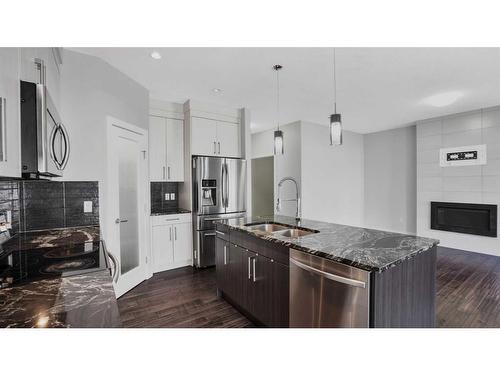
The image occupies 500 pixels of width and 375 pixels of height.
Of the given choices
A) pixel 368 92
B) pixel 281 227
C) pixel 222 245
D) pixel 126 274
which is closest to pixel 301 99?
pixel 368 92

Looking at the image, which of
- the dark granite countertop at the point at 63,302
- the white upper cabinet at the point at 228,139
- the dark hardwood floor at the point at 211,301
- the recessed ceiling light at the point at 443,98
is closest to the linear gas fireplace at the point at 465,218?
the dark hardwood floor at the point at 211,301

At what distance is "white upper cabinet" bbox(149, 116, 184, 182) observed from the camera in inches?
142

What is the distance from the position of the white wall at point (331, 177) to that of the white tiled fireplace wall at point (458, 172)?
1.37m

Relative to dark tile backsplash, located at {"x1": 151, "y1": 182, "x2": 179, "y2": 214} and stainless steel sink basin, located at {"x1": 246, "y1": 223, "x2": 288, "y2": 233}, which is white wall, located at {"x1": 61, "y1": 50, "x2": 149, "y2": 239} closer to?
dark tile backsplash, located at {"x1": 151, "y1": 182, "x2": 179, "y2": 214}

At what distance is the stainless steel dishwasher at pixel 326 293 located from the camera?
132cm

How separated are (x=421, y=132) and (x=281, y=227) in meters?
4.31

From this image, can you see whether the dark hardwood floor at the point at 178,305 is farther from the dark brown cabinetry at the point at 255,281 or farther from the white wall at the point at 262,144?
the white wall at the point at 262,144

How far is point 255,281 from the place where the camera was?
206 cm

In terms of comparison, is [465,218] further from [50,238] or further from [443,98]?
[50,238]

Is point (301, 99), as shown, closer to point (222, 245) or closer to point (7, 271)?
point (222, 245)

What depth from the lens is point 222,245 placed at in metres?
2.57

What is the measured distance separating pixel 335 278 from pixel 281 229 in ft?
3.56

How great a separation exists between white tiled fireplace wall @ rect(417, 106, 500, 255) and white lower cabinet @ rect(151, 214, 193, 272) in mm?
4696
